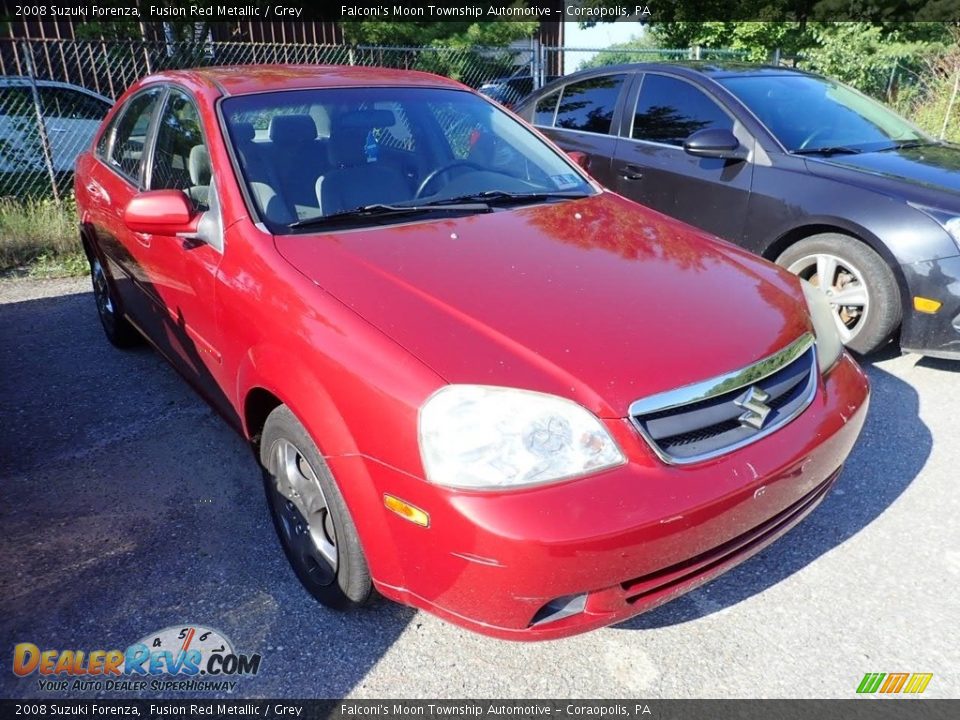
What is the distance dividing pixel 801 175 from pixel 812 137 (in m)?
0.50

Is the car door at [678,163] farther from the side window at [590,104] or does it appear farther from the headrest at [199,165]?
the headrest at [199,165]

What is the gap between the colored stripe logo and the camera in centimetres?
203

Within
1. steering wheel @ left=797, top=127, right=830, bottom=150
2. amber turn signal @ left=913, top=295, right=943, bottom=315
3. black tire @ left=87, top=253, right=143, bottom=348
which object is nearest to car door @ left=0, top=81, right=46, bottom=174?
black tire @ left=87, top=253, right=143, bottom=348

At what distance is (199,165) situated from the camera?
285 cm

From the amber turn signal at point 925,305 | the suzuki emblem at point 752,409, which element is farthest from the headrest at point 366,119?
the amber turn signal at point 925,305

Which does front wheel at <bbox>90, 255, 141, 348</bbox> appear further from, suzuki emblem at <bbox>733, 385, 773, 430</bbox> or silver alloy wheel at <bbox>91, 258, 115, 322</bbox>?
suzuki emblem at <bbox>733, 385, 773, 430</bbox>

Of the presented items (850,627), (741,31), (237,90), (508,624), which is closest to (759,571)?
(850,627)

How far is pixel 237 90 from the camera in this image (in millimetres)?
2967

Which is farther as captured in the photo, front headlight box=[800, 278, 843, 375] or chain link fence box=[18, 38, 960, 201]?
chain link fence box=[18, 38, 960, 201]

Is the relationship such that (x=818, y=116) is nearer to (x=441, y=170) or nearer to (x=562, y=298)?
(x=441, y=170)

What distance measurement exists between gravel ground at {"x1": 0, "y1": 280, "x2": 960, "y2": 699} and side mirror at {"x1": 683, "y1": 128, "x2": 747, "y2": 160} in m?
1.77

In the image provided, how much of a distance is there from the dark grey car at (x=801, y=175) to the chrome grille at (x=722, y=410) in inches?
77.5

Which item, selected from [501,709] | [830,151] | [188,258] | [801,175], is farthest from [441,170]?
[830,151]

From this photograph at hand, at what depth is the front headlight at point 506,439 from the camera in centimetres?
174
